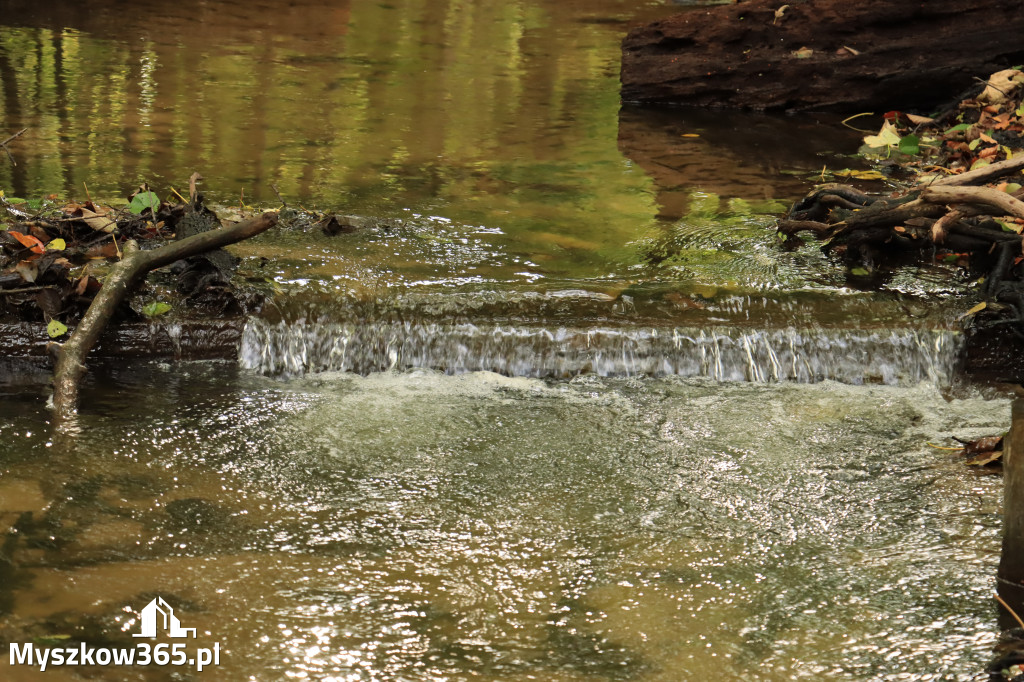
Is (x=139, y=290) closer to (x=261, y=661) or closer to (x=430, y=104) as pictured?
(x=261, y=661)

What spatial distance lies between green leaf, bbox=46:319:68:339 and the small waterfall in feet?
2.42

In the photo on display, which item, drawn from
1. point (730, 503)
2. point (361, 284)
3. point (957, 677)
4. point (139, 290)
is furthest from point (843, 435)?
point (139, 290)

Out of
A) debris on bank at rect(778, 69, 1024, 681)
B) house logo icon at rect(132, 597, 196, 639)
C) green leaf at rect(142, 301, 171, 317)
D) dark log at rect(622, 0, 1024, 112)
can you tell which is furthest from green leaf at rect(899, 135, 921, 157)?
house logo icon at rect(132, 597, 196, 639)

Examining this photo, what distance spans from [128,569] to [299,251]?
2647 millimetres

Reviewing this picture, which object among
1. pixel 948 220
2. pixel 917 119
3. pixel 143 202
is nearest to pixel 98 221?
pixel 143 202

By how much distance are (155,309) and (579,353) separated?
188cm

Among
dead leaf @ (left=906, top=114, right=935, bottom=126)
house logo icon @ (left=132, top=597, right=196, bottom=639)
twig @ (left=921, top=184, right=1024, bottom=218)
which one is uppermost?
twig @ (left=921, top=184, right=1024, bottom=218)

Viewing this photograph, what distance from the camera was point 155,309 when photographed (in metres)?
4.79

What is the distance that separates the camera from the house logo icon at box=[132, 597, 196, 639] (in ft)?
9.46

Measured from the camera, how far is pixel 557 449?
4.00 metres

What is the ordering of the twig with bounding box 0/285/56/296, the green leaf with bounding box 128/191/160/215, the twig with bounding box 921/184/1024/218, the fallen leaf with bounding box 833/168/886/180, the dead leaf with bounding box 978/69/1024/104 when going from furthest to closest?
the dead leaf with bounding box 978/69/1024/104
the fallen leaf with bounding box 833/168/886/180
the green leaf with bounding box 128/191/160/215
the twig with bounding box 921/184/1024/218
the twig with bounding box 0/285/56/296

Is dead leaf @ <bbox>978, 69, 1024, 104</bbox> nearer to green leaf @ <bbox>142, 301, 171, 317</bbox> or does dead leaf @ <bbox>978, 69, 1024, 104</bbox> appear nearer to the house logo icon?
green leaf @ <bbox>142, 301, 171, 317</bbox>

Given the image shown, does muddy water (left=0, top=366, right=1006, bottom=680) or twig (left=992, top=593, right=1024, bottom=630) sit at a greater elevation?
twig (left=992, top=593, right=1024, bottom=630)

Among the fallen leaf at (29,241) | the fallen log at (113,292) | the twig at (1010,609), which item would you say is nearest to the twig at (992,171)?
the twig at (1010,609)
